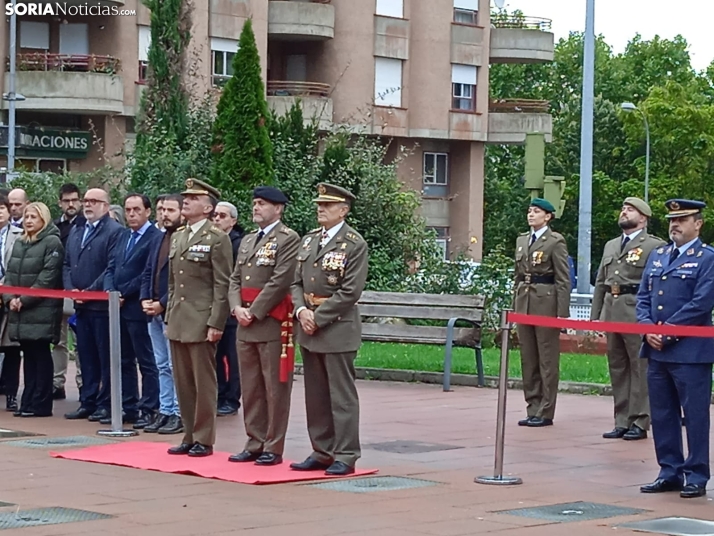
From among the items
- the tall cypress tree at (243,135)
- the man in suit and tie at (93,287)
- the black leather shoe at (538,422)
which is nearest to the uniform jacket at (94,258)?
the man in suit and tie at (93,287)

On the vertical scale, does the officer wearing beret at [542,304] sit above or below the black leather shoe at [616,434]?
above

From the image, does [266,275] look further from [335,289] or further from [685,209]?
[685,209]

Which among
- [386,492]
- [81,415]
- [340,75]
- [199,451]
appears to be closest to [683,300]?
[386,492]

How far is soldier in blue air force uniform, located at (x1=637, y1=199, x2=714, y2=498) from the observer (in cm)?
1016

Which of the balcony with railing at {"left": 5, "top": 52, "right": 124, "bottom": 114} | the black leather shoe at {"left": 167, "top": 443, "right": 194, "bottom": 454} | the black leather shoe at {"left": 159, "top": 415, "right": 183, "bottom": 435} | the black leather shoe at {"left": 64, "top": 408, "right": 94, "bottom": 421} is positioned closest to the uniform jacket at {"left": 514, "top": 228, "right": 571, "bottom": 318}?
the black leather shoe at {"left": 159, "top": 415, "right": 183, "bottom": 435}

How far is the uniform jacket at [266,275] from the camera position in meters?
11.1

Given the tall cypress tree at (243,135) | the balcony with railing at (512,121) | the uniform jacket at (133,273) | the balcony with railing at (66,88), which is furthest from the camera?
the balcony with railing at (512,121)

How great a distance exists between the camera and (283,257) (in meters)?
11.2

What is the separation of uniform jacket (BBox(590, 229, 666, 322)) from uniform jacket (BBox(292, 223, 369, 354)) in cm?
338

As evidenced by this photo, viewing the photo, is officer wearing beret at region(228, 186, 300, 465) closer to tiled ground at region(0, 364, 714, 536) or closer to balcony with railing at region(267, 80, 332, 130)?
tiled ground at region(0, 364, 714, 536)

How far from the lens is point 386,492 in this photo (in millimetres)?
10109

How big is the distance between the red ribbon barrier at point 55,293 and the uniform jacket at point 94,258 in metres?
0.31

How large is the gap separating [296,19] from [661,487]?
1513 inches

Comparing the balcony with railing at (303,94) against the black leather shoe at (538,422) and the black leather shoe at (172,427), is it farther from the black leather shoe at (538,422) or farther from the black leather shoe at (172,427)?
the black leather shoe at (172,427)
